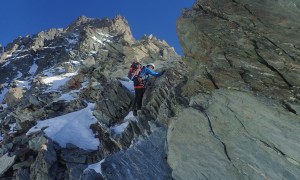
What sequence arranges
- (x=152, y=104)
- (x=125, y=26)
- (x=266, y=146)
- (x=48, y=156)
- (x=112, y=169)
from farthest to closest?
(x=125, y=26), (x=48, y=156), (x=152, y=104), (x=112, y=169), (x=266, y=146)

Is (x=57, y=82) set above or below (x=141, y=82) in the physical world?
above

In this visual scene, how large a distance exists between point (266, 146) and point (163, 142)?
Answer: 19.4ft

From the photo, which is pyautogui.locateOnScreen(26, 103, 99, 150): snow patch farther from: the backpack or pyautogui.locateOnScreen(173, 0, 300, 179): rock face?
pyautogui.locateOnScreen(173, 0, 300, 179): rock face

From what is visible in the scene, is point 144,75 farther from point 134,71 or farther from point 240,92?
point 240,92

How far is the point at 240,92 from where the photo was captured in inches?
546

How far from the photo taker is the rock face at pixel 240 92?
13000 mm

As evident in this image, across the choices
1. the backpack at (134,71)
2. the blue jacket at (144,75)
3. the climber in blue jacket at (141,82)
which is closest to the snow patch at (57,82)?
the climber in blue jacket at (141,82)

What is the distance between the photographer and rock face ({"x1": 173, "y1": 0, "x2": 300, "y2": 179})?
42.7 feet

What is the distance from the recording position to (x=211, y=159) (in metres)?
14.8

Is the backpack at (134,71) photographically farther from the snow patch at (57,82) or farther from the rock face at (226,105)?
the snow patch at (57,82)

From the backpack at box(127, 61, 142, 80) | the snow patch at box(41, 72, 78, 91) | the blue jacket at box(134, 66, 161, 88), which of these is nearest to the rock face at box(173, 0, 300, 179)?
the blue jacket at box(134, 66, 161, 88)

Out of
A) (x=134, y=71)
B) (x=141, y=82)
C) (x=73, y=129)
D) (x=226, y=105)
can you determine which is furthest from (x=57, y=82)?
(x=226, y=105)

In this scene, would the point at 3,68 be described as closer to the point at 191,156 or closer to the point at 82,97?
the point at 82,97

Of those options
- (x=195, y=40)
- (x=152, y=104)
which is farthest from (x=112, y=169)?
(x=195, y=40)
